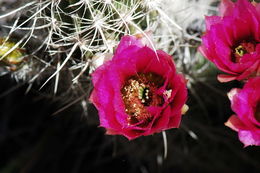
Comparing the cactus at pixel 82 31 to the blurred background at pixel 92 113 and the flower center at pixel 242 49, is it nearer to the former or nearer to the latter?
the blurred background at pixel 92 113

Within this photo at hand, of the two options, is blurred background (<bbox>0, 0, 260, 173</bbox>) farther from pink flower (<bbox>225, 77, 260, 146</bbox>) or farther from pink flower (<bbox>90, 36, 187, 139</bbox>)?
pink flower (<bbox>225, 77, 260, 146</bbox>)

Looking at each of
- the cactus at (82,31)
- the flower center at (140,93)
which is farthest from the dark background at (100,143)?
the flower center at (140,93)

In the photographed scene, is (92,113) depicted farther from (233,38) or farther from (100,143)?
(233,38)

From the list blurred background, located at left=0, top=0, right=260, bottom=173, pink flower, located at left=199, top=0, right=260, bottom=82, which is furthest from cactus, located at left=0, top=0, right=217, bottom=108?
pink flower, located at left=199, top=0, right=260, bottom=82

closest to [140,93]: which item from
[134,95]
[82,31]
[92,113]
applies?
[134,95]

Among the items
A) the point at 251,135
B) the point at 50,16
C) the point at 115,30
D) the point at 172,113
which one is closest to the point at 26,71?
the point at 50,16

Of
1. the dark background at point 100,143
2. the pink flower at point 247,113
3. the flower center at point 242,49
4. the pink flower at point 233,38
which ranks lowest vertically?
the dark background at point 100,143

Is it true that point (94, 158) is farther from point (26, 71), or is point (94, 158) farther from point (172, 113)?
point (172, 113)
